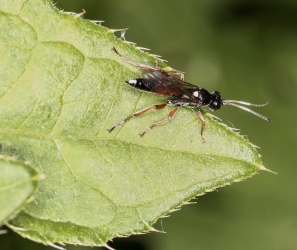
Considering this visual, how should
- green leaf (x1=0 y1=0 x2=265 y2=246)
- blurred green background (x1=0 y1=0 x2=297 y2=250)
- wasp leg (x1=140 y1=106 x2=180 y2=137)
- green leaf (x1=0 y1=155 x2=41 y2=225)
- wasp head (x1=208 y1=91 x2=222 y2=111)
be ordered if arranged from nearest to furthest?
green leaf (x1=0 y1=155 x2=41 y2=225), green leaf (x1=0 y1=0 x2=265 y2=246), wasp leg (x1=140 y1=106 x2=180 y2=137), wasp head (x1=208 y1=91 x2=222 y2=111), blurred green background (x1=0 y1=0 x2=297 y2=250)

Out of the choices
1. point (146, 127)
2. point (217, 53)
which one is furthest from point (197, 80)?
point (146, 127)

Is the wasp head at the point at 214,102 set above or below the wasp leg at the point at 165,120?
above

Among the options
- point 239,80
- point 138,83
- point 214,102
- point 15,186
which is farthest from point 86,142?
point 239,80

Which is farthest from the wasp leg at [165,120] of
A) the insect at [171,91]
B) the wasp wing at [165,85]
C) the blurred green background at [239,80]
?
the blurred green background at [239,80]

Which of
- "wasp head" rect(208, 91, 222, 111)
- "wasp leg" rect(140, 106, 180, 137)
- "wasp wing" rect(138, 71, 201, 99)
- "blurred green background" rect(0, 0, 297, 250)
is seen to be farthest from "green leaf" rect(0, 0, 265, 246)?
"blurred green background" rect(0, 0, 297, 250)

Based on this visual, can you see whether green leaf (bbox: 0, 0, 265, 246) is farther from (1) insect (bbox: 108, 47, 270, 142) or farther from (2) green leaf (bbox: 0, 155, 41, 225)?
(2) green leaf (bbox: 0, 155, 41, 225)

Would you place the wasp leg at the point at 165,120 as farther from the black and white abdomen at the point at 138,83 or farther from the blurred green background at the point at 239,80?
the blurred green background at the point at 239,80
